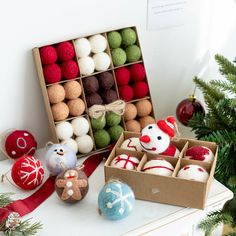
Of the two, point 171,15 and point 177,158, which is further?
point 171,15

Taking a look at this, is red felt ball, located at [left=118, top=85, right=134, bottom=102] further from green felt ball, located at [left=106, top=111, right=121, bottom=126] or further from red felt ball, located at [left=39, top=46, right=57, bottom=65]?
red felt ball, located at [left=39, top=46, right=57, bottom=65]

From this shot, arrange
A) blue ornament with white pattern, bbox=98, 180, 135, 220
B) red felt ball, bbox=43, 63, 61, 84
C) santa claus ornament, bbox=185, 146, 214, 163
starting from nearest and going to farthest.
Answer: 1. blue ornament with white pattern, bbox=98, 180, 135, 220
2. santa claus ornament, bbox=185, 146, 214, 163
3. red felt ball, bbox=43, 63, 61, 84

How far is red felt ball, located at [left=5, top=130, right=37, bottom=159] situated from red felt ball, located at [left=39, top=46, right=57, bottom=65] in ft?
0.66

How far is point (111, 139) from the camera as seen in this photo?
3.86ft

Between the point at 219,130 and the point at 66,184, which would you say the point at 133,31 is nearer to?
the point at 219,130

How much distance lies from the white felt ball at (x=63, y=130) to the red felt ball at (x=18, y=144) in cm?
8

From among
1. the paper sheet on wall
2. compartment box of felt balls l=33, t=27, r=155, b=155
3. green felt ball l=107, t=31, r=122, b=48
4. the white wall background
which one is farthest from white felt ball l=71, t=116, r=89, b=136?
the paper sheet on wall

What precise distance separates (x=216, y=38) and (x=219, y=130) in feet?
1.19

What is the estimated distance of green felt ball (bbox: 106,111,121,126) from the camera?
1.15 metres

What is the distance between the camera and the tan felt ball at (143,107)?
121cm

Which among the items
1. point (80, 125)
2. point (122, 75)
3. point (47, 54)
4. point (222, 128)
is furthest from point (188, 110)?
point (47, 54)

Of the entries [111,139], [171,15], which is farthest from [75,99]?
[171,15]

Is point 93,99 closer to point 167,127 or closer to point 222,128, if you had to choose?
point 167,127

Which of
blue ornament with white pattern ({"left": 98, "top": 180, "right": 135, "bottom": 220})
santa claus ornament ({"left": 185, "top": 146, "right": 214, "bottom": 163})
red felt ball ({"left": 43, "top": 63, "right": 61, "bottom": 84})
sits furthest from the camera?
red felt ball ({"left": 43, "top": 63, "right": 61, "bottom": 84})
